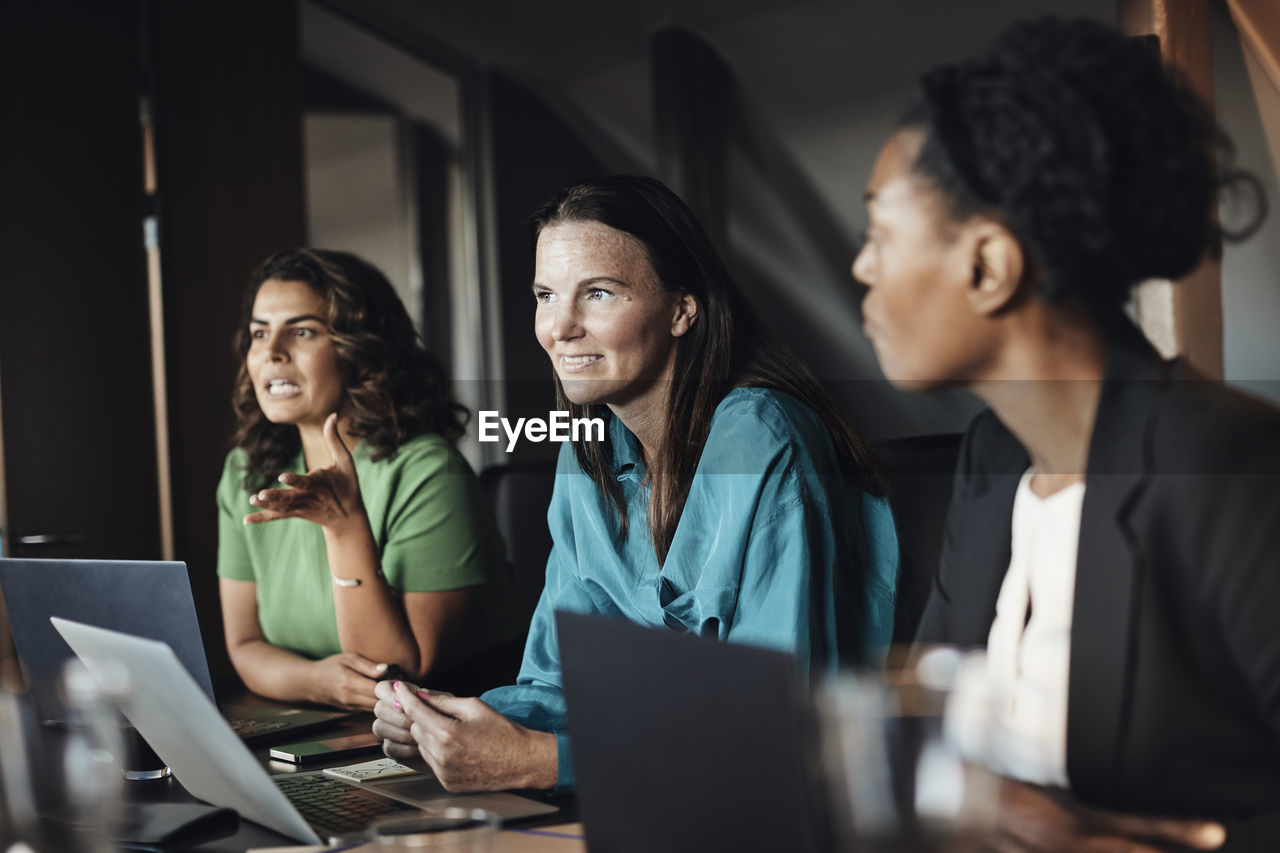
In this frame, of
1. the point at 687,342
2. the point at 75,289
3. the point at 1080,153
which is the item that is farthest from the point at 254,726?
the point at 75,289

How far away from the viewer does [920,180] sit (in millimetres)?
857

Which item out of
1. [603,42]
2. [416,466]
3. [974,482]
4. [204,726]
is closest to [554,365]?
[416,466]

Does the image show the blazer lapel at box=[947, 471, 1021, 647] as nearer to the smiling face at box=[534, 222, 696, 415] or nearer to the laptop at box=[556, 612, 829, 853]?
the laptop at box=[556, 612, 829, 853]

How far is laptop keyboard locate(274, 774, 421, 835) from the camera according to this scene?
0.93 metres

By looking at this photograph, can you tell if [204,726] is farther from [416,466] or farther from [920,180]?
[416,466]

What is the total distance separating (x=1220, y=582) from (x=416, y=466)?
1296 mm

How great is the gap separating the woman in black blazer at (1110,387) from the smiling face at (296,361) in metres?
1.21

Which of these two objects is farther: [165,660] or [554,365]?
[554,365]

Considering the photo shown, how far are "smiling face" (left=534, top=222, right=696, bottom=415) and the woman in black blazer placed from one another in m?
0.53

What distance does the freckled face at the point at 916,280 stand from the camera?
0.85 metres

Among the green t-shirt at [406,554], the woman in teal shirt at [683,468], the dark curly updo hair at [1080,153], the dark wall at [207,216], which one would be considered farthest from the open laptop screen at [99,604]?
the dark wall at [207,216]

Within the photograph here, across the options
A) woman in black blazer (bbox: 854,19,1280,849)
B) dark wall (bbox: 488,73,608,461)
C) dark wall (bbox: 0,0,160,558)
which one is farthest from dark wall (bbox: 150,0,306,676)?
woman in black blazer (bbox: 854,19,1280,849)

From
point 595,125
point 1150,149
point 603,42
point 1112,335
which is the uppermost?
point 603,42

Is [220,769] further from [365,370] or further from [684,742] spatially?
[365,370]
